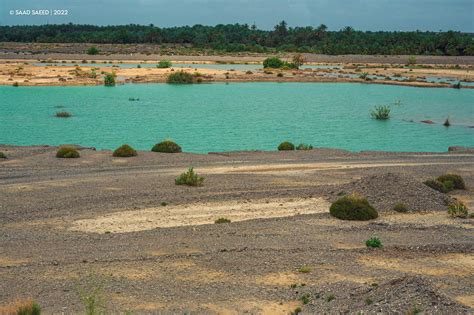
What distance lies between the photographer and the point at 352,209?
2641cm

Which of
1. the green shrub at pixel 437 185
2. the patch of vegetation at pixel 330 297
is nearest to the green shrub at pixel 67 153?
the green shrub at pixel 437 185

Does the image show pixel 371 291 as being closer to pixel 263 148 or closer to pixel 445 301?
pixel 445 301

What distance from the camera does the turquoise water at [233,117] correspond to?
173 feet

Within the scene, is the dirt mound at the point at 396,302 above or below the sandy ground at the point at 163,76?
above

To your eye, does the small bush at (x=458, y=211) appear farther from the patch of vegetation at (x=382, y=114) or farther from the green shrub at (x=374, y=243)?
the patch of vegetation at (x=382, y=114)

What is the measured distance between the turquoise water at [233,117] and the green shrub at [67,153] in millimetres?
7998

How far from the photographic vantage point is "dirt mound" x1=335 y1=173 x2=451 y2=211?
2841 centimetres

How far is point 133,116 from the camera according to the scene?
64.6 metres

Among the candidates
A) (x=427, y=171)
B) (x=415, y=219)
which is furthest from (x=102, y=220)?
(x=427, y=171)

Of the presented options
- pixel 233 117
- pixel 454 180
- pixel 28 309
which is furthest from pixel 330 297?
pixel 233 117

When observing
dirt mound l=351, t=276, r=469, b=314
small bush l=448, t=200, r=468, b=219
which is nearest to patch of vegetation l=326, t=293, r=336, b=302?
dirt mound l=351, t=276, r=469, b=314

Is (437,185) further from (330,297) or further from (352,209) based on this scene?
(330,297)

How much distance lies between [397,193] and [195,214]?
8.84m

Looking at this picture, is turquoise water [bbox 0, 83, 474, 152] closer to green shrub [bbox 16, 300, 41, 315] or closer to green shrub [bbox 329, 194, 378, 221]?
green shrub [bbox 329, 194, 378, 221]
